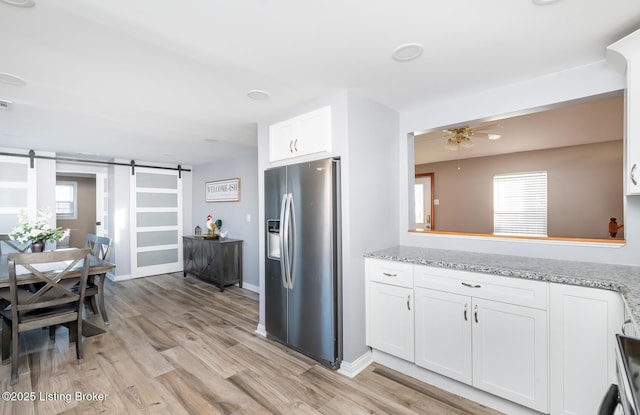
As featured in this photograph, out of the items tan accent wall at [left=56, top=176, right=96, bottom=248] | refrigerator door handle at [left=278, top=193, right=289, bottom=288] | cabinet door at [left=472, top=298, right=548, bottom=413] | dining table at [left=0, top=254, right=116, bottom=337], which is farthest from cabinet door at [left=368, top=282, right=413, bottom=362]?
tan accent wall at [left=56, top=176, right=96, bottom=248]

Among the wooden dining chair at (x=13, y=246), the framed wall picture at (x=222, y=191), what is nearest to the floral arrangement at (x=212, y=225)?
the framed wall picture at (x=222, y=191)

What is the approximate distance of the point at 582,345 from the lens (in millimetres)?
1603

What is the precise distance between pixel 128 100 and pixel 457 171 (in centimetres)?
624

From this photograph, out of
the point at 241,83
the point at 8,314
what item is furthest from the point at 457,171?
the point at 8,314

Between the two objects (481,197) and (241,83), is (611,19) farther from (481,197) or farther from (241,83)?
(481,197)

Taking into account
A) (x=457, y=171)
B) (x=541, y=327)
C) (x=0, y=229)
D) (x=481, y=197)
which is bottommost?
(x=541, y=327)

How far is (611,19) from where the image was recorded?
4.96 feet

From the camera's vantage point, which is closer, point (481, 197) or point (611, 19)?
point (611, 19)

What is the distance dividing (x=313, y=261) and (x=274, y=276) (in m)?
0.57

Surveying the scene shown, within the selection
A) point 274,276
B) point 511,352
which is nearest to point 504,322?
point 511,352

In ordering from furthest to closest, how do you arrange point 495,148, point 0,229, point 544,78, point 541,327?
point 495,148
point 0,229
point 544,78
point 541,327

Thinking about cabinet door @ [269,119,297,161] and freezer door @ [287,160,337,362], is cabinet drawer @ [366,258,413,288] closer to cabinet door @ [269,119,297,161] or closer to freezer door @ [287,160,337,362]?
freezer door @ [287,160,337,362]

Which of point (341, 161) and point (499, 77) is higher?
point (499, 77)

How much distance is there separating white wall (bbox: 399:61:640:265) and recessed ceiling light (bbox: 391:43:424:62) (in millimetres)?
986
